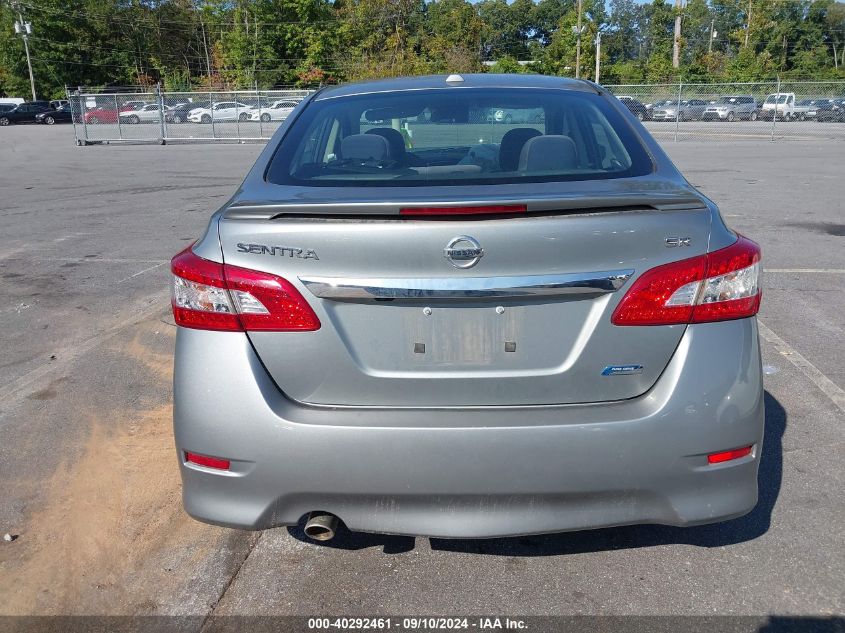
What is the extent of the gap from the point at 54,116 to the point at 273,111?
27620 mm

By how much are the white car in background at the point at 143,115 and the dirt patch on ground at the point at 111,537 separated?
28881 millimetres

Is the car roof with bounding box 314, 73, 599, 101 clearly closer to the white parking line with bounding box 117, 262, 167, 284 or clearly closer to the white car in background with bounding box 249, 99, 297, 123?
the white parking line with bounding box 117, 262, 167, 284

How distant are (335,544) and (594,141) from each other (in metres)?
2.01

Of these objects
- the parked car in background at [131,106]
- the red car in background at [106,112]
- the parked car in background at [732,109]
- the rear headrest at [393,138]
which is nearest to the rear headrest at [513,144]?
the rear headrest at [393,138]

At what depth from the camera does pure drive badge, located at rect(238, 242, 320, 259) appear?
2332 millimetres

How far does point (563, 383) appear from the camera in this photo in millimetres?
2369

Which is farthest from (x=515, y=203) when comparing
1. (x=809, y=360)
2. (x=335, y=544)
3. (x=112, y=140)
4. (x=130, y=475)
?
(x=112, y=140)

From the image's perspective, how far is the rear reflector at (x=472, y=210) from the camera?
7.57 ft

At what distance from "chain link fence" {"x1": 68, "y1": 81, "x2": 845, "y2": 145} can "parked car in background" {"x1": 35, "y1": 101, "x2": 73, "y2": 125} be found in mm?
23155

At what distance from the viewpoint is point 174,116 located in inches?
1208

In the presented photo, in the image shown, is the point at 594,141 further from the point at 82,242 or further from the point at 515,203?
the point at 82,242

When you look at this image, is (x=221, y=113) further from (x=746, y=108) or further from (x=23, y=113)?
(x=23, y=113)

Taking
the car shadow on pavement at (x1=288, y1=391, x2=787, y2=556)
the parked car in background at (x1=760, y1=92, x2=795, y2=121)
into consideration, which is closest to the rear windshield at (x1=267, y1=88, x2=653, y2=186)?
the car shadow on pavement at (x1=288, y1=391, x2=787, y2=556)

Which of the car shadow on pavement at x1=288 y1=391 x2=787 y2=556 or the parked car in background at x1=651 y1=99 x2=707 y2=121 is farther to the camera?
the parked car in background at x1=651 y1=99 x2=707 y2=121
